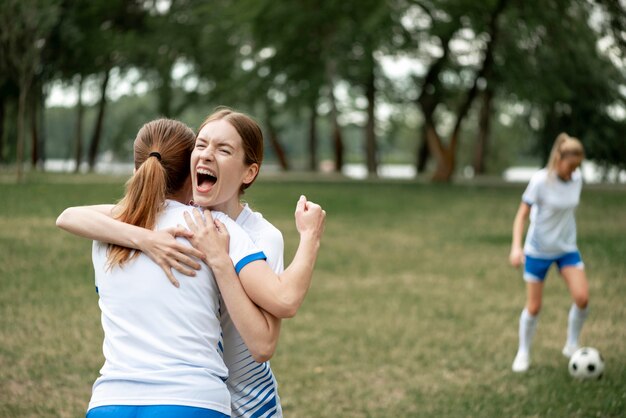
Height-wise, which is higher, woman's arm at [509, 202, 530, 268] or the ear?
the ear

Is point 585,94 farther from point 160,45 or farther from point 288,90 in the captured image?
point 160,45

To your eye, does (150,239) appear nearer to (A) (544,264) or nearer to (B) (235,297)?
(B) (235,297)

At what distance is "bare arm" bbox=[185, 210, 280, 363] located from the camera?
245 centimetres

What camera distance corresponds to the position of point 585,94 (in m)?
33.2

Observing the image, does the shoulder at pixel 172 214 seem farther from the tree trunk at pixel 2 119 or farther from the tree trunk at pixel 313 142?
the tree trunk at pixel 313 142

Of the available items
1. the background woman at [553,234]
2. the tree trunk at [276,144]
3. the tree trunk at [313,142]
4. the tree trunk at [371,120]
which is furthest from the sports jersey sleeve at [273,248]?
the tree trunk at [313,142]

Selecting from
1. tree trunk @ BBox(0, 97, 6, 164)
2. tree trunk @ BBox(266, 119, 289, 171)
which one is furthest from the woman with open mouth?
tree trunk @ BBox(266, 119, 289, 171)

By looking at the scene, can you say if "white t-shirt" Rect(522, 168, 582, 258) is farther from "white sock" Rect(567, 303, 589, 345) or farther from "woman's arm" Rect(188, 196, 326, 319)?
"woman's arm" Rect(188, 196, 326, 319)

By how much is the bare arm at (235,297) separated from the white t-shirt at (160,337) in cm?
5

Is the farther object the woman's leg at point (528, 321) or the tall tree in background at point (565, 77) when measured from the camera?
the tall tree in background at point (565, 77)

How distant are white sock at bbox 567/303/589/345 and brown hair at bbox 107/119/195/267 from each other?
526 centimetres

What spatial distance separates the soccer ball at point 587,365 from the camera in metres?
6.68

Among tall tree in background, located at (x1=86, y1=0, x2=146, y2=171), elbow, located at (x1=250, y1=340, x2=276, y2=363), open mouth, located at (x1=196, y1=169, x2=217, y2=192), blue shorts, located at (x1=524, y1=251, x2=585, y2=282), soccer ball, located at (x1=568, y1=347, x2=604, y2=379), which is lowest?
soccer ball, located at (x1=568, y1=347, x2=604, y2=379)

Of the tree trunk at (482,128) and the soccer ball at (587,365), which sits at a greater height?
the tree trunk at (482,128)
